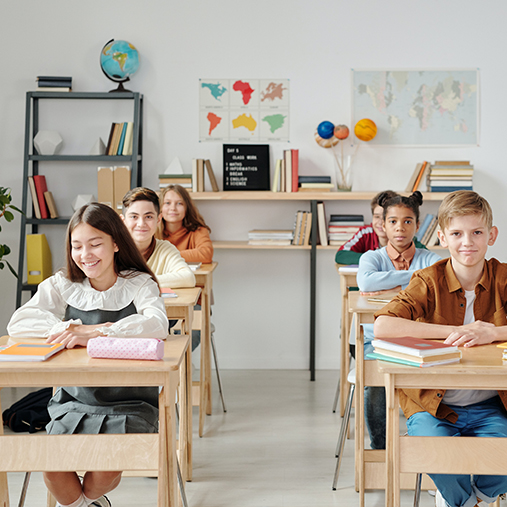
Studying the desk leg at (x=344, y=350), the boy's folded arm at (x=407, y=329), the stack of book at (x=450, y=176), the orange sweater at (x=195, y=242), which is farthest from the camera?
the stack of book at (x=450, y=176)

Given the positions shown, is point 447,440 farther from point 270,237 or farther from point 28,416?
point 270,237

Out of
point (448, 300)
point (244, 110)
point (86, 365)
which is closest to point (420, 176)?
point (244, 110)

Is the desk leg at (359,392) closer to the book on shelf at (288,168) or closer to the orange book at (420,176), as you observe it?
the book on shelf at (288,168)

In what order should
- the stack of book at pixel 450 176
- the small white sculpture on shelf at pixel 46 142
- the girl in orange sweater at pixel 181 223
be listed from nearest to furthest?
1. the girl in orange sweater at pixel 181 223
2. the stack of book at pixel 450 176
3. the small white sculpture on shelf at pixel 46 142

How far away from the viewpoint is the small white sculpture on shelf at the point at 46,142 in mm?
4047

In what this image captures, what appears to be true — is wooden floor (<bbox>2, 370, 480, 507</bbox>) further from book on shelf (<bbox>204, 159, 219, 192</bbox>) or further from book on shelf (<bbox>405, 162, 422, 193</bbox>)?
book on shelf (<bbox>405, 162, 422, 193</bbox>)

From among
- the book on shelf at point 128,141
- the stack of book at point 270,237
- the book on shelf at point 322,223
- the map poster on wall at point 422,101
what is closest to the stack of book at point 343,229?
the book on shelf at point 322,223

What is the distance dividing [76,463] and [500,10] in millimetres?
4089

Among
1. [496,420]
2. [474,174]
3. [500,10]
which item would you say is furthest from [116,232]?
[500,10]

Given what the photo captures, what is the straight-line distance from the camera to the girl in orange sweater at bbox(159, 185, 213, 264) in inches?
145

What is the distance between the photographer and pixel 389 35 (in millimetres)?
4098

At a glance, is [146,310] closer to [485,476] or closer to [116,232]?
[116,232]

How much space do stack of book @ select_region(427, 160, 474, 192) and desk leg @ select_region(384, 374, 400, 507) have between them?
2639 mm

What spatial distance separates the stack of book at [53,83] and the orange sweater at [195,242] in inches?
51.1
